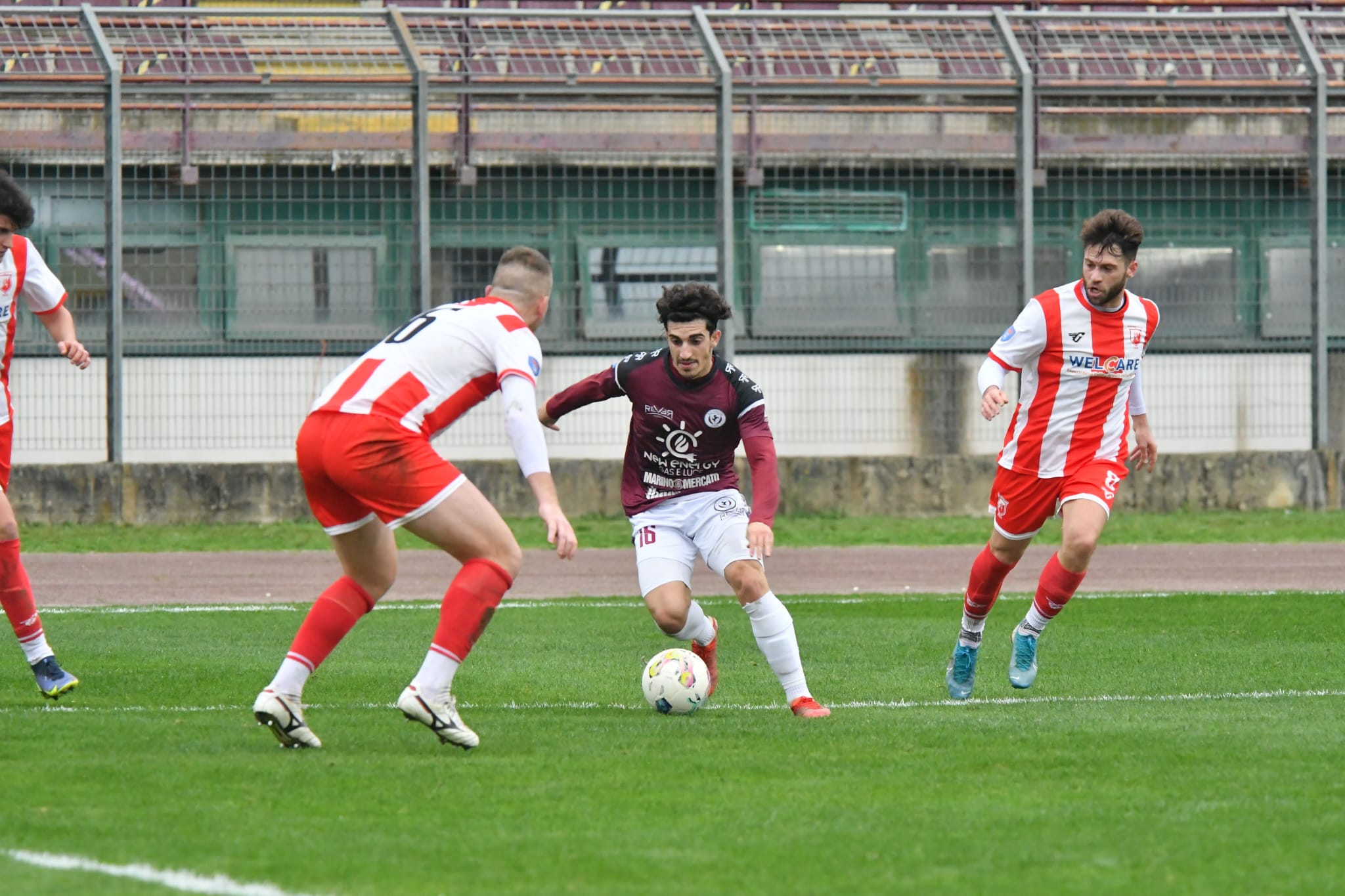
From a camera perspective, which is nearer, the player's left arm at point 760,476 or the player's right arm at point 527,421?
the player's right arm at point 527,421

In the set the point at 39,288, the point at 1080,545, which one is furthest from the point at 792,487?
the point at 39,288

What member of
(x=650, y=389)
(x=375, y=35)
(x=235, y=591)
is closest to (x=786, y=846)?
(x=650, y=389)

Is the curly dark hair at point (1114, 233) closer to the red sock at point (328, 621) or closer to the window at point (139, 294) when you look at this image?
the red sock at point (328, 621)

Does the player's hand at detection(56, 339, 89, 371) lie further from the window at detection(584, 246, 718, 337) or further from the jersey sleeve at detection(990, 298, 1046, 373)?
the window at detection(584, 246, 718, 337)

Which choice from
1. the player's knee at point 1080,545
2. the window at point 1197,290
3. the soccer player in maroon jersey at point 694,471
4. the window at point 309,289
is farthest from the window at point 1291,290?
Answer: the soccer player in maroon jersey at point 694,471

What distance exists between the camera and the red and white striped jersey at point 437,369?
6090 mm

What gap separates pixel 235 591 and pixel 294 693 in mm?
6434

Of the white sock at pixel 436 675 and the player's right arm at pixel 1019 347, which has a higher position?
the player's right arm at pixel 1019 347

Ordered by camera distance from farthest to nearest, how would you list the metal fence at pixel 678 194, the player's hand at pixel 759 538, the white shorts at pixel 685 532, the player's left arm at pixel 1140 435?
the metal fence at pixel 678 194 → the player's left arm at pixel 1140 435 → the white shorts at pixel 685 532 → the player's hand at pixel 759 538

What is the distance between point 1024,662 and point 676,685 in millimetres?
1649

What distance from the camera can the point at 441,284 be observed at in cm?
1712

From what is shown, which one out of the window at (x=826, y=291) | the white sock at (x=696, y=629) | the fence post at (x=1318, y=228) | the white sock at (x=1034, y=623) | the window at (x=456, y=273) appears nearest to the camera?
the white sock at (x=696, y=629)

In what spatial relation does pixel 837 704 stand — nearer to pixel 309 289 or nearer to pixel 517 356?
pixel 517 356

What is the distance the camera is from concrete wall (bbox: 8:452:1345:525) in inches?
622
